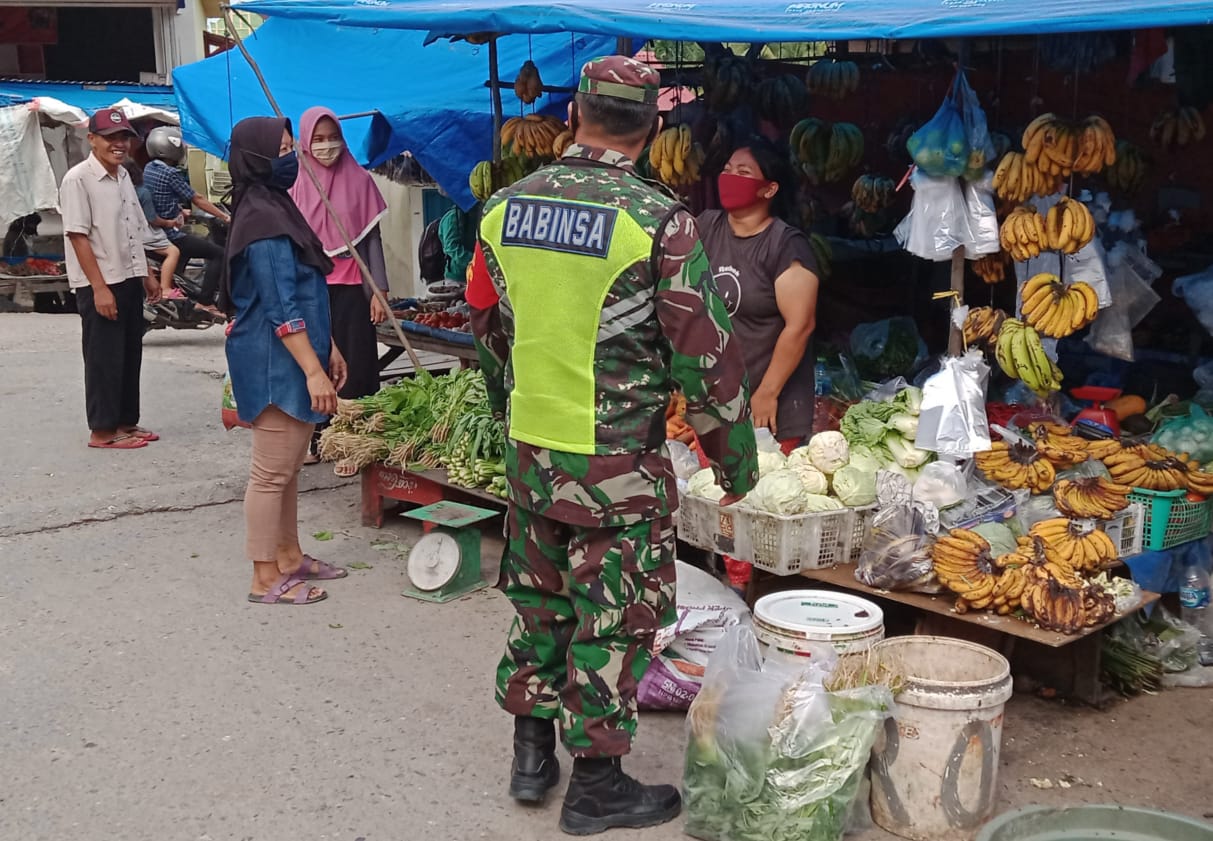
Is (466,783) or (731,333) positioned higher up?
(731,333)

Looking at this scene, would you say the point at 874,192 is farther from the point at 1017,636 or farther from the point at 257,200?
the point at 257,200

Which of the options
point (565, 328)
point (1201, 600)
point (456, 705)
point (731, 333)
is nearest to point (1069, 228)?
point (1201, 600)

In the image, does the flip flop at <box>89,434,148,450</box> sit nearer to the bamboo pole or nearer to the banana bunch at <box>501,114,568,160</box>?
the bamboo pole

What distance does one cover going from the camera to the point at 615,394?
11.3ft

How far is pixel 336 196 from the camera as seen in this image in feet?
24.4

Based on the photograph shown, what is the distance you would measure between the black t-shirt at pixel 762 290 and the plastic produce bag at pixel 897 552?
1.00 metres

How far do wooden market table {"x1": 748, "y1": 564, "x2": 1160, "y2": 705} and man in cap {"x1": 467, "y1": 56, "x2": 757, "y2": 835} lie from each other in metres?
1.27

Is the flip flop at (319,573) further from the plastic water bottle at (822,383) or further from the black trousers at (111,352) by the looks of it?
the black trousers at (111,352)

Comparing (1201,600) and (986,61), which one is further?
(986,61)

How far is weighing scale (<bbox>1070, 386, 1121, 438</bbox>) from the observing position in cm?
516

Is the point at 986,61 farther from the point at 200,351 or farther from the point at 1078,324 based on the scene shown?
the point at 200,351

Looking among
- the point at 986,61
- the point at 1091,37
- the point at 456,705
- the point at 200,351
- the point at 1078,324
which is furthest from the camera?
the point at 200,351

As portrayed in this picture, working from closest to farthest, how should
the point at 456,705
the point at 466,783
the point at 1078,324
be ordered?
the point at 466,783 → the point at 456,705 → the point at 1078,324

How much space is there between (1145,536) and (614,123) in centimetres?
281
